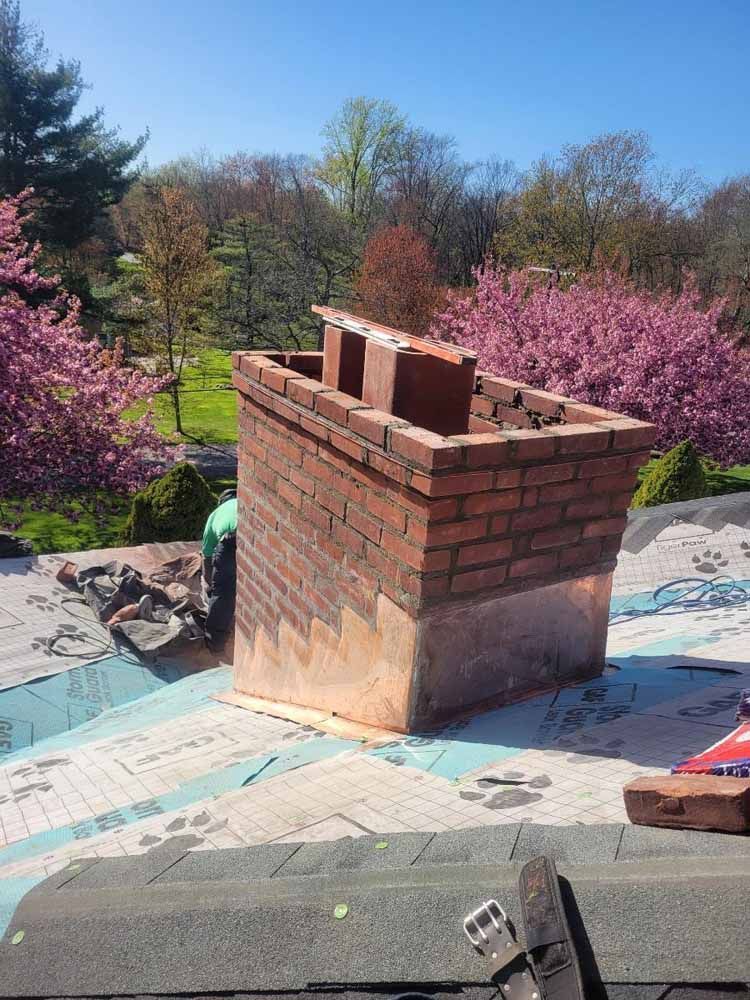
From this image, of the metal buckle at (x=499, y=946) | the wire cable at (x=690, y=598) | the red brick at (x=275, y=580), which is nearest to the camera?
the metal buckle at (x=499, y=946)

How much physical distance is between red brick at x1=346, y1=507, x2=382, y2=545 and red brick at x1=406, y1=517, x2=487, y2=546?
211 mm

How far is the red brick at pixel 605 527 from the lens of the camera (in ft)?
9.82

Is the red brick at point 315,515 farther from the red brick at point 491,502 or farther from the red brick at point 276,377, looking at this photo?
the red brick at point 491,502

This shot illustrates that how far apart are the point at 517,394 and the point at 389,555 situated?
1.41m

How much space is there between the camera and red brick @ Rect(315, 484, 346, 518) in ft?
9.90

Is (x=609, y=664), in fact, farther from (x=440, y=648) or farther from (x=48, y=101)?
(x=48, y=101)

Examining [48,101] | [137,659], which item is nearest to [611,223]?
[48,101]

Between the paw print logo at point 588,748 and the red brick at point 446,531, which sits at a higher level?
the red brick at point 446,531

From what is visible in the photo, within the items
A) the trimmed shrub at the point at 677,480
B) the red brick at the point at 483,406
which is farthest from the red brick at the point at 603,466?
the trimmed shrub at the point at 677,480

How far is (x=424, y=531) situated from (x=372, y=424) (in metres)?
0.44

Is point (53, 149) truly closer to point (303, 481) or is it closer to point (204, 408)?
point (204, 408)

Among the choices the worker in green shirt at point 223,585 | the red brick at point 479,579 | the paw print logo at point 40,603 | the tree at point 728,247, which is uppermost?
the tree at point 728,247

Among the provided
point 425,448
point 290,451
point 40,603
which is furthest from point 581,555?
point 40,603

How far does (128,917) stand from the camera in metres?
1.62
